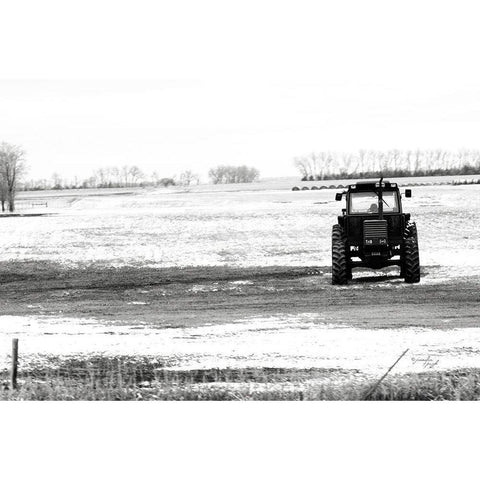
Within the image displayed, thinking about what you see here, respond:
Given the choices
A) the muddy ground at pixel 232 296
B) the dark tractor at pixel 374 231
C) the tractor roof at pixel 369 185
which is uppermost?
the tractor roof at pixel 369 185

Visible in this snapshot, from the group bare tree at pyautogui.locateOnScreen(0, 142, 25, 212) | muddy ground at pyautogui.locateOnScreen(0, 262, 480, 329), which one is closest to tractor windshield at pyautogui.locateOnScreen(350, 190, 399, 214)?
muddy ground at pyautogui.locateOnScreen(0, 262, 480, 329)

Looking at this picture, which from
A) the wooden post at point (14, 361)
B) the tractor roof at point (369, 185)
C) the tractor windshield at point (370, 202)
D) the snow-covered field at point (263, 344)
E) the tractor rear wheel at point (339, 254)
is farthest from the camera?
the tractor windshield at point (370, 202)

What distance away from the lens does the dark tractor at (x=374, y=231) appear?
21.5 metres

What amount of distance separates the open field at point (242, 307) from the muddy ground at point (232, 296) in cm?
4

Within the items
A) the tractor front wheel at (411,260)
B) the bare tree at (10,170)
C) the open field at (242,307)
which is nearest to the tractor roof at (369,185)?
the tractor front wheel at (411,260)

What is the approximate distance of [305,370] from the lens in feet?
37.5

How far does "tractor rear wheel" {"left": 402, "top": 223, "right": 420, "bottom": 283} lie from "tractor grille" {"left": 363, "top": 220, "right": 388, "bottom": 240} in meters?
0.61

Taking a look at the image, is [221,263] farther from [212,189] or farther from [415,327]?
[212,189]

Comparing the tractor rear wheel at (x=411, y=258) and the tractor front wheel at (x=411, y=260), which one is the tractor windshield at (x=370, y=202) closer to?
the tractor rear wheel at (x=411, y=258)

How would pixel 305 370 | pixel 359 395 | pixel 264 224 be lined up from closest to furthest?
pixel 359 395 < pixel 305 370 < pixel 264 224
